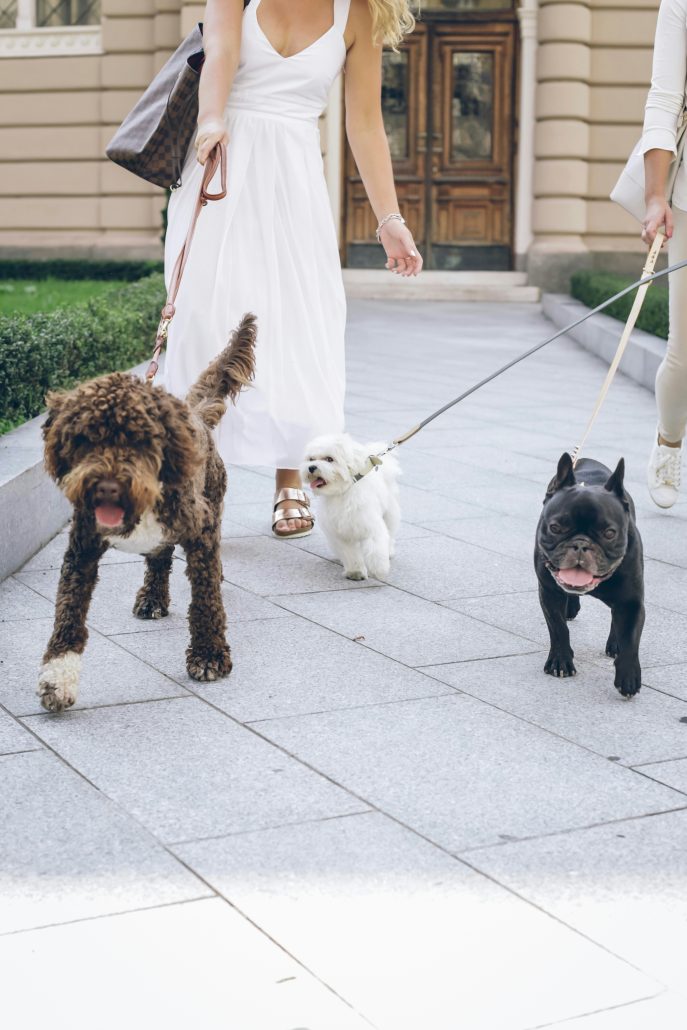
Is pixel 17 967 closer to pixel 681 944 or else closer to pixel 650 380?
pixel 681 944

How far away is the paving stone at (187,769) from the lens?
9.93 feet

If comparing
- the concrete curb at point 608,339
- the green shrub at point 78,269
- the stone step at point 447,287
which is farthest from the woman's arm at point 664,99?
the stone step at point 447,287

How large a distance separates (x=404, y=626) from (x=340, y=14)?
→ 245cm

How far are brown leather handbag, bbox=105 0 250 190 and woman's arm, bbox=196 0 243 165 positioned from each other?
0.49ft

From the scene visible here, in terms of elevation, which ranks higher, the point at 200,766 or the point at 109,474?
the point at 109,474

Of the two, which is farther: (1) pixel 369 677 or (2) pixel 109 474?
(1) pixel 369 677

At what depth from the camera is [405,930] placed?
99.4 inches

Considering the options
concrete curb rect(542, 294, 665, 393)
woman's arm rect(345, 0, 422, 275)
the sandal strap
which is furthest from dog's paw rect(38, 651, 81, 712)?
concrete curb rect(542, 294, 665, 393)

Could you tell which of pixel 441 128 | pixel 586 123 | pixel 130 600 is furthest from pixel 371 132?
pixel 441 128

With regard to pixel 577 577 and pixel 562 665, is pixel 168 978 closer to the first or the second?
pixel 577 577

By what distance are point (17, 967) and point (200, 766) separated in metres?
0.98

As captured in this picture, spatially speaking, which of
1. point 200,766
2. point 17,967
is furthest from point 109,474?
point 17,967

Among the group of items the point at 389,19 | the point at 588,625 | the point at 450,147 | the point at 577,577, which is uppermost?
the point at 450,147

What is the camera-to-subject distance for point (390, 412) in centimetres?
977
